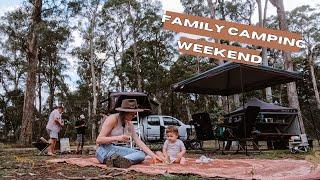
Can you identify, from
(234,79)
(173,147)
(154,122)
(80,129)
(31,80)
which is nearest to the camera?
(173,147)

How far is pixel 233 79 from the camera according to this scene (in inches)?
424

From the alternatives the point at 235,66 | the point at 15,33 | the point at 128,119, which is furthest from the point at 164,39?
the point at 128,119

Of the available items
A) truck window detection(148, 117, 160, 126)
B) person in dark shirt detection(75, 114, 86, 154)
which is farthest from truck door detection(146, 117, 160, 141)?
person in dark shirt detection(75, 114, 86, 154)

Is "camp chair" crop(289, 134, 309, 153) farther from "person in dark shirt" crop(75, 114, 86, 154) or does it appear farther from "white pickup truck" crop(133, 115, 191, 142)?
"white pickup truck" crop(133, 115, 191, 142)

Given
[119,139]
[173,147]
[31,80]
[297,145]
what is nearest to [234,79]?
[297,145]

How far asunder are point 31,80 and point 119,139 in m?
15.3

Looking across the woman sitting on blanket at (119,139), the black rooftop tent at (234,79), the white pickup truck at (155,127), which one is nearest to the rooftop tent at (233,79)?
the black rooftop tent at (234,79)

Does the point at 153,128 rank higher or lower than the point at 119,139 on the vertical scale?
higher

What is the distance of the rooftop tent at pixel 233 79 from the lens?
29.7 feet

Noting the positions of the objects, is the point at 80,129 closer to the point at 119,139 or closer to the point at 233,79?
the point at 233,79

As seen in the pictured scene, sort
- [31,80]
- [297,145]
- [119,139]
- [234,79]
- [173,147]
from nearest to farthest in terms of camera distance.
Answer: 1. [119,139]
2. [173,147]
3. [297,145]
4. [234,79]
5. [31,80]

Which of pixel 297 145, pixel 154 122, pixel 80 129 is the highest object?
pixel 154 122

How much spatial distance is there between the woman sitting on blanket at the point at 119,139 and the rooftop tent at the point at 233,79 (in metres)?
3.83

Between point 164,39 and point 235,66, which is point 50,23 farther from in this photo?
point 164,39
